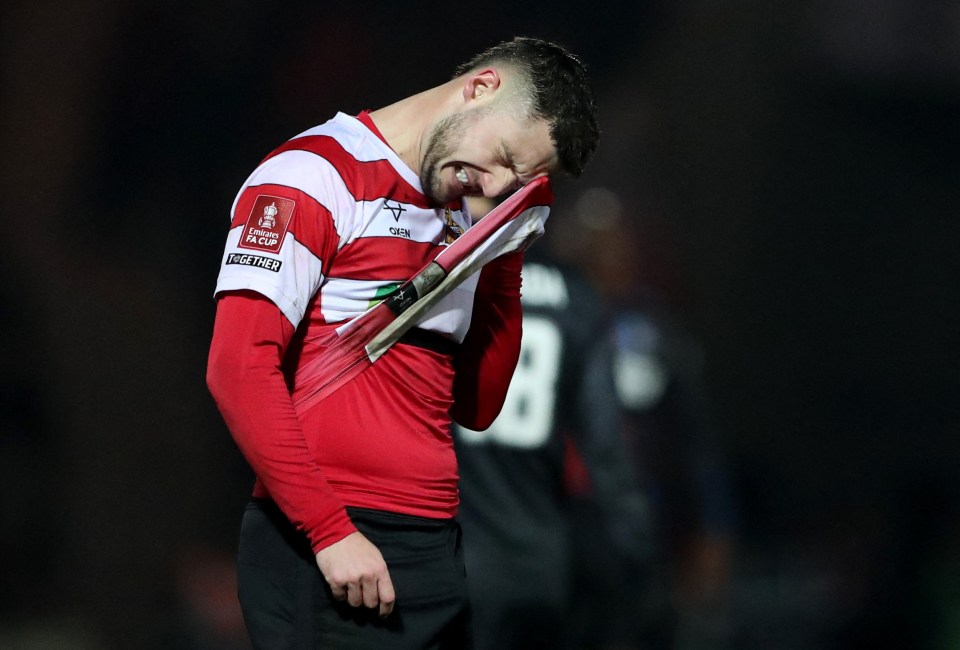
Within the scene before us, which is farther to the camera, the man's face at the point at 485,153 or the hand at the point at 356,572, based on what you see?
the man's face at the point at 485,153

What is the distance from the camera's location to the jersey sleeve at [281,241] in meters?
1.26

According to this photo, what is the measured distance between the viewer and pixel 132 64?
2.53 metres

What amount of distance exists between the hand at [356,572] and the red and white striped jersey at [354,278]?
0.09 m

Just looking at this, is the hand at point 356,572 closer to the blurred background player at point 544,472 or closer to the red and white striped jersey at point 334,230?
the red and white striped jersey at point 334,230

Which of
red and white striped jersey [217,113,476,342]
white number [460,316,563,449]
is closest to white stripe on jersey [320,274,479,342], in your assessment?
red and white striped jersey [217,113,476,342]

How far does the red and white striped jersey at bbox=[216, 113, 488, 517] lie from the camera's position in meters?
1.28

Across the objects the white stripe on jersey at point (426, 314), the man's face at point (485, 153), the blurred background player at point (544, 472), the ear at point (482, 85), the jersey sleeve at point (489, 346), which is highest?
the ear at point (482, 85)

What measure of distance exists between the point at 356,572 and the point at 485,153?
530 mm

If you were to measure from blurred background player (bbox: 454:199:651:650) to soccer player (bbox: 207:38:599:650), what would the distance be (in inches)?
41.7

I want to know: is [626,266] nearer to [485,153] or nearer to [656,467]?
[656,467]

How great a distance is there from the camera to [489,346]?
167 centimetres

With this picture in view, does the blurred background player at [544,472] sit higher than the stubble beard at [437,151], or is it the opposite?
the stubble beard at [437,151]

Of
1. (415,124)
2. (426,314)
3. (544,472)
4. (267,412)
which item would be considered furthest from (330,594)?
(544,472)

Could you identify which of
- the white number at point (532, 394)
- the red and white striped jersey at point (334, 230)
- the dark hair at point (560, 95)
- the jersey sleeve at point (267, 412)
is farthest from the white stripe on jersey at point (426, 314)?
the white number at point (532, 394)
